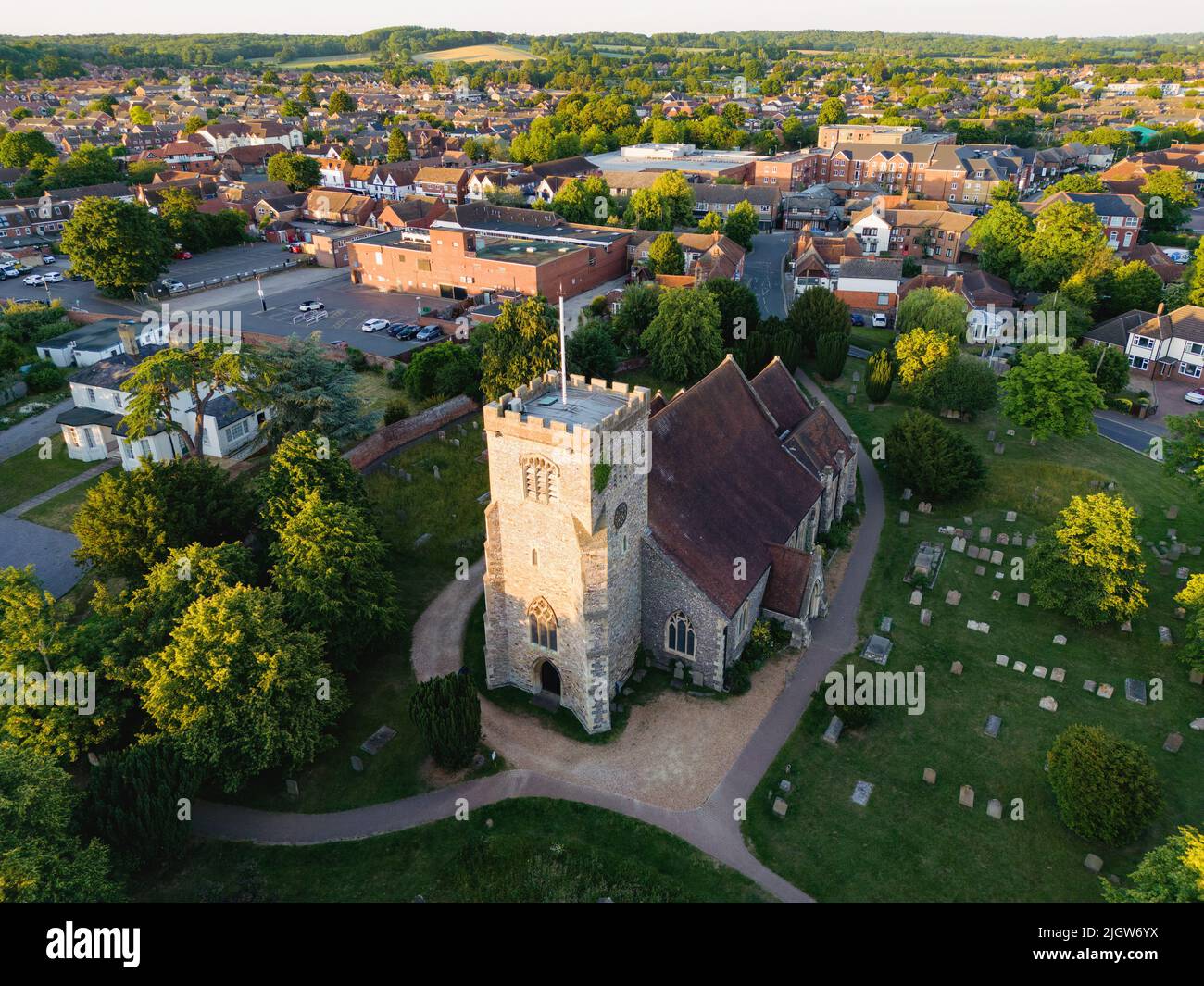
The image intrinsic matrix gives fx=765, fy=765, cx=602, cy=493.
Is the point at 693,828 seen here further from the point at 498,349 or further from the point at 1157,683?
the point at 498,349

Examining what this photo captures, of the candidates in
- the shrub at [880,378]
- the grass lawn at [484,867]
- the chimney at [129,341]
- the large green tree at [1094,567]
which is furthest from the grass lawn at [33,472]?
the large green tree at [1094,567]

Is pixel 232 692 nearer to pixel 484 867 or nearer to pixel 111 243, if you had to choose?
pixel 484 867

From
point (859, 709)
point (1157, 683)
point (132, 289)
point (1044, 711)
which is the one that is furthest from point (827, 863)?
point (132, 289)

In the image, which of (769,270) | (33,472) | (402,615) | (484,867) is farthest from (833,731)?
(769,270)

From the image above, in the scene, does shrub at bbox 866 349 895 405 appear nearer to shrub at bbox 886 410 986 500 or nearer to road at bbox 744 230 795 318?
shrub at bbox 886 410 986 500
